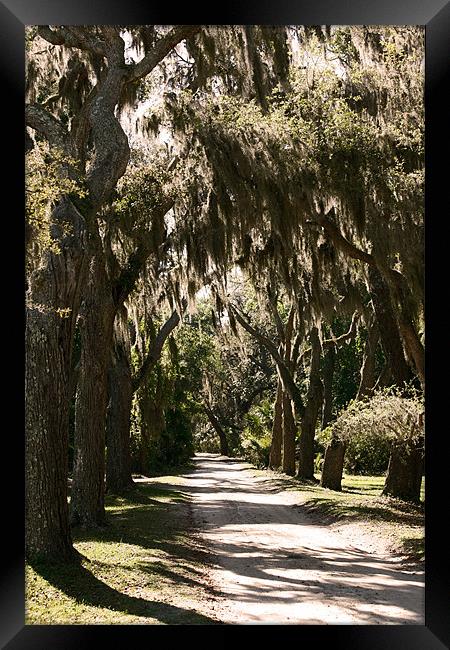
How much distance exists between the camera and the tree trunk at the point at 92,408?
31.2ft

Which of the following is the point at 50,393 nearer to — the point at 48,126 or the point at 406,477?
the point at 48,126

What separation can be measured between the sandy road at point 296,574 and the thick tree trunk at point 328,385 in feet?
14.6

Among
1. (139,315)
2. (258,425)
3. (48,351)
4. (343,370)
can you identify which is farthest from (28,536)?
(258,425)

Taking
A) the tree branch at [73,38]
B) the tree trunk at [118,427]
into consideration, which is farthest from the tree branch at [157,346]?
the tree branch at [73,38]

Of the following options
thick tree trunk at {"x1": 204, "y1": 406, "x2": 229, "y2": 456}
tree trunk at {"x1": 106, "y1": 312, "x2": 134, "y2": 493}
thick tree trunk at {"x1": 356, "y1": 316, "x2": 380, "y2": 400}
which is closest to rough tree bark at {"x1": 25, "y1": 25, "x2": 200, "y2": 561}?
tree trunk at {"x1": 106, "y1": 312, "x2": 134, "y2": 493}

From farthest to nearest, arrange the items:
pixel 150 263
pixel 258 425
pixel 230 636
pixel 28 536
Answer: pixel 258 425 < pixel 150 263 < pixel 28 536 < pixel 230 636

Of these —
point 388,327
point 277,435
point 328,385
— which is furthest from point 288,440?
point 388,327

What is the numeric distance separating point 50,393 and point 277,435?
15.1 m

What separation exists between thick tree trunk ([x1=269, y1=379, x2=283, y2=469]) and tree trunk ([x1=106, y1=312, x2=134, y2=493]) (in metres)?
7.59

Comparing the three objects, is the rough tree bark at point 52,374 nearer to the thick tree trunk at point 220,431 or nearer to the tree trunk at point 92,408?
the tree trunk at point 92,408

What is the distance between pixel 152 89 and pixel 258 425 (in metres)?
13.8

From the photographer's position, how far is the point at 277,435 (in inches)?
845
